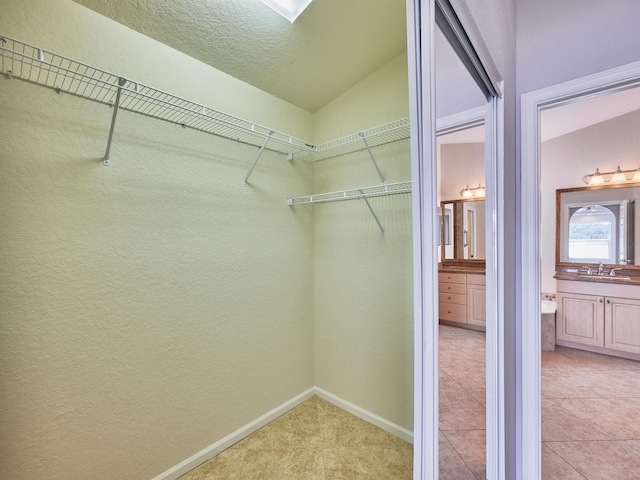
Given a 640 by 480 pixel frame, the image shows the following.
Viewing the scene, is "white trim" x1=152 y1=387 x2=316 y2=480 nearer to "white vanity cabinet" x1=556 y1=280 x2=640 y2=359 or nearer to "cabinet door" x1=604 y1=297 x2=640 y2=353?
"white vanity cabinet" x1=556 y1=280 x2=640 y2=359

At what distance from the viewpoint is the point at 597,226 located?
10.1ft

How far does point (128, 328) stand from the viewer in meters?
1.25

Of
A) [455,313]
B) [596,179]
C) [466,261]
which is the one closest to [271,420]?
[455,313]

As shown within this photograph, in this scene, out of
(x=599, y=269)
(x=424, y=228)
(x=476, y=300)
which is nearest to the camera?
(x=424, y=228)

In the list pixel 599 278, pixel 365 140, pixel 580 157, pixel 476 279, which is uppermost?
pixel 580 157

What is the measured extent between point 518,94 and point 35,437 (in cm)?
267

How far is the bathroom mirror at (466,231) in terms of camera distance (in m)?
1.07

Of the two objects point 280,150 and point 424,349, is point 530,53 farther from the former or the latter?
point 424,349

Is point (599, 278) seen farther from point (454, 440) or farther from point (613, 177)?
point (454, 440)

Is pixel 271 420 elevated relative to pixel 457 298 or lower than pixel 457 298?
lower

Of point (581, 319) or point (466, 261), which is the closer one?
point (466, 261)

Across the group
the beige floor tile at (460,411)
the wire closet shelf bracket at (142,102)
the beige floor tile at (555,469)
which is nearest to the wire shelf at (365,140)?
the wire closet shelf bracket at (142,102)

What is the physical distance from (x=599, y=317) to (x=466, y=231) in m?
2.90

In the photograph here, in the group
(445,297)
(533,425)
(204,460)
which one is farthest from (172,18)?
(533,425)
